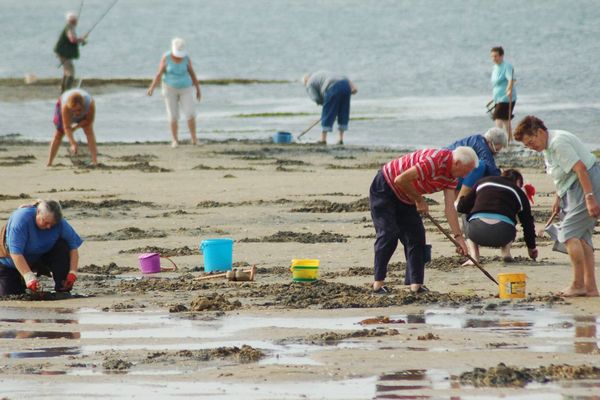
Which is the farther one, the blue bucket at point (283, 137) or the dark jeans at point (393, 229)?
the blue bucket at point (283, 137)

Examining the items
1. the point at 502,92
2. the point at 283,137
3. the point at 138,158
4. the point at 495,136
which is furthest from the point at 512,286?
the point at 283,137

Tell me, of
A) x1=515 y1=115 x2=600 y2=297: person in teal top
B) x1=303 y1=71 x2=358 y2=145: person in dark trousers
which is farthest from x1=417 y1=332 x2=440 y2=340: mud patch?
x1=303 y1=71 x2=358 y2=145: person in dark trousers

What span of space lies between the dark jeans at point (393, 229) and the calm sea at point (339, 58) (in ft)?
41.9

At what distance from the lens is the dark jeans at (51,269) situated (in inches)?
396

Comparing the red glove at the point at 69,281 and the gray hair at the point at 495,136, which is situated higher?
the gray hair at the point at 495,136

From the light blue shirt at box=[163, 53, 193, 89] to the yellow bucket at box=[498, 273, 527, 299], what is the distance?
437 inches

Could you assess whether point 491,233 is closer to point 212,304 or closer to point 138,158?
point 212,304

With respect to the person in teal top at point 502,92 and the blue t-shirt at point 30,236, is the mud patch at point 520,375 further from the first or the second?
the person in teal top at point 502,92

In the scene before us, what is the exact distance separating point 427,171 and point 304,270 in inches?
55.7

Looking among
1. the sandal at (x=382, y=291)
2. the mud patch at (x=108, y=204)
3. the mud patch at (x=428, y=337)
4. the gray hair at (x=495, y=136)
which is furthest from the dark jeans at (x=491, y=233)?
the mud patch at (x=108, y=204)

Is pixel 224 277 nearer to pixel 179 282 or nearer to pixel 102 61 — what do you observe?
pixel 179 282

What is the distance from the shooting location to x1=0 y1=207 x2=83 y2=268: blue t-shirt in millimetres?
9836

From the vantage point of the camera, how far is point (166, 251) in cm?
1199

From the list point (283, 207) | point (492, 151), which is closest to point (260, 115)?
point (283, 207)
